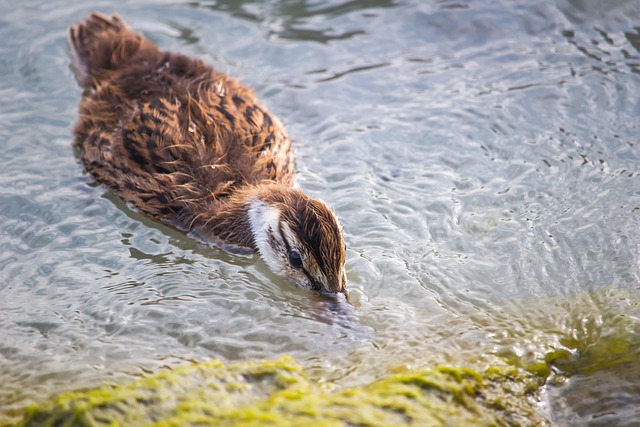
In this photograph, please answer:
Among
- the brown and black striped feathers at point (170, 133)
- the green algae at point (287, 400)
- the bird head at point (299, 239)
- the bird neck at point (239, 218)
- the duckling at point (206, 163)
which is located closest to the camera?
the green algae at point (287, 400)

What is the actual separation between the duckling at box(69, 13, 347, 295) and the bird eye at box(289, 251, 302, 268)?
0.03ft

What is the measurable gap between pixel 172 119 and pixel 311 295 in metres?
2.33

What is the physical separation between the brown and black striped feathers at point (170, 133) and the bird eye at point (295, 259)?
102 cm

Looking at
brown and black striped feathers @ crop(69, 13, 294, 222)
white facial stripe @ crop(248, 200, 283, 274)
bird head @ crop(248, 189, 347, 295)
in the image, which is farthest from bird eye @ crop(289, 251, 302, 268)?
brown and black striped feathers @ crop(69, 13, 294, 222)

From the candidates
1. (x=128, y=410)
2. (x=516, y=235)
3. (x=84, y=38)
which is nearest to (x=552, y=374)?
(x=516, y=235)

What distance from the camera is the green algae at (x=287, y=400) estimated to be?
433cm

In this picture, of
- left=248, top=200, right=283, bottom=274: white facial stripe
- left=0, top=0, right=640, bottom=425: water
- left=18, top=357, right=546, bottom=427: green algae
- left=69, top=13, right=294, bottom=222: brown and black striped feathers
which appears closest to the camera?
left=18, top=357, right=546, bottom=427: green algae

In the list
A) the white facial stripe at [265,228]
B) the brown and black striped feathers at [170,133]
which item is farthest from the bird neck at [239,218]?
the brown and black striped feathers at [170,133]

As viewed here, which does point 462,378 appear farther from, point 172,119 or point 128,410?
point 172,119

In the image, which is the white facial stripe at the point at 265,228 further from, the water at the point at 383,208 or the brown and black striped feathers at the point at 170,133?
the brown and black striped feathers at the point at 170,133

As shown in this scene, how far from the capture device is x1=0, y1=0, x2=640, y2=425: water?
18.7 ft

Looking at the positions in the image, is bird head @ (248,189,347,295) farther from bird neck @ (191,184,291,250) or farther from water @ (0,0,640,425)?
water @ (0,0,640,425)

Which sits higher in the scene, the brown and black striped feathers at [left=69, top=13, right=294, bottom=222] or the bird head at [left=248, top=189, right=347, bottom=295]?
the brown and black striped feathers at [left=69, top=13, right=294, bottom=222]

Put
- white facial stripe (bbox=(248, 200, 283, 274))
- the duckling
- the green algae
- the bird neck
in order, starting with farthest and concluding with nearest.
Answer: the bird neck, white facial stripe (bbox=(248, 200, 283, 274)), the duckling, the green algae
